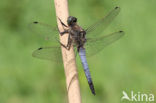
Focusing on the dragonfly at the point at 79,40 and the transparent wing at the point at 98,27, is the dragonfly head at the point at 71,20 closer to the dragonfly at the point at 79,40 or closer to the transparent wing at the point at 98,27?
the dragonfly at the point at 79,40

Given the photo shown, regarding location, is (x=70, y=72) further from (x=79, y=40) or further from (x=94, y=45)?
(x=94, y=45)

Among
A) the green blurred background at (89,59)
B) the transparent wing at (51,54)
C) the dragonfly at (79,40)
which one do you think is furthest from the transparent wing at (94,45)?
the green blurred background at (89,59)

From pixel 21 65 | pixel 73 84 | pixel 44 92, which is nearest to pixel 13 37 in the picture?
pixel 21 65

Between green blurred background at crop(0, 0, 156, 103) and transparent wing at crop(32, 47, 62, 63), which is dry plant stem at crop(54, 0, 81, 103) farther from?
green blurred background at crop(0, 0, 156, 103)

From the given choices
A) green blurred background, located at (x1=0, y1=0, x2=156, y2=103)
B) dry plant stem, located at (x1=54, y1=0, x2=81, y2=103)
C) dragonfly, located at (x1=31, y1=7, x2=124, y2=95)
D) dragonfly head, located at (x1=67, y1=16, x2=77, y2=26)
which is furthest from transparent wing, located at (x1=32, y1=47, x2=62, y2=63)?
green blurred background, located at (x1=0, y1=0, x2=156, y2=103)

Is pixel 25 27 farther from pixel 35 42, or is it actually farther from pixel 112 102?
pixel 112 102

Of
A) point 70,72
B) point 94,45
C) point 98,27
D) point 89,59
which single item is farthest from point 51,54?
point 89,59

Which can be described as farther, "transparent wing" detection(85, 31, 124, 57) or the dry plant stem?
"transparent wing" detection(85, 31, 124, 57)

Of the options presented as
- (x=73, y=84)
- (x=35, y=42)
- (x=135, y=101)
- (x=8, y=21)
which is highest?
(x=8, y=21)
